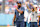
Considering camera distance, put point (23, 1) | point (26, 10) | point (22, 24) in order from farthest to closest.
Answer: point (23, 1)
point (26, 10)
point (22, 24)

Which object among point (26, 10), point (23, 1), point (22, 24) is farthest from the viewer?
point (23, 1)

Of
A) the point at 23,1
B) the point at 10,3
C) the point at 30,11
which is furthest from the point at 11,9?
the point at 30,11

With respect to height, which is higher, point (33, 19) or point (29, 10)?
point (29, 10)

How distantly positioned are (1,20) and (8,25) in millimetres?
347

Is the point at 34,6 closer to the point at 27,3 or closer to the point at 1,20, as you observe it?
the point at 27,3

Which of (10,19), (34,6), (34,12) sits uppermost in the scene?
(34,6)

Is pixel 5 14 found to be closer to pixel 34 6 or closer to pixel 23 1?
pixel 23 1

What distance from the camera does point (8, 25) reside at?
11.8 feet

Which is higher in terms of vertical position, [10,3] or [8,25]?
[10,3]

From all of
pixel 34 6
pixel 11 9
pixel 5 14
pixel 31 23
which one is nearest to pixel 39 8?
pixel 34 6

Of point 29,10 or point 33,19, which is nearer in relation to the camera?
point 33,19

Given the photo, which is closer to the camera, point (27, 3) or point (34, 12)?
point (34, 12)

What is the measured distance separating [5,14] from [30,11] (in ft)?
3.50

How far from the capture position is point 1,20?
11.9 ft
